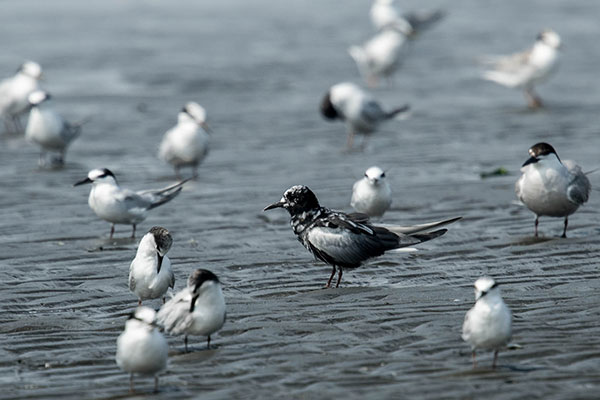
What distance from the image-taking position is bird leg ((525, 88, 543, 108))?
17.2 meters

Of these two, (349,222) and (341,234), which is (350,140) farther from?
(341,234)

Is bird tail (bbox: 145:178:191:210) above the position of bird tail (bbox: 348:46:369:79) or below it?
below

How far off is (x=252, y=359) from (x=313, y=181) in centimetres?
611

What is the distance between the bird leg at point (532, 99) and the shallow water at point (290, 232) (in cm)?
31

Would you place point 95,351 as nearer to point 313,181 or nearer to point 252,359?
point 252,359

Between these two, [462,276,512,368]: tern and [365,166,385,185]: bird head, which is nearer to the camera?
[462,276,512,368]: tern

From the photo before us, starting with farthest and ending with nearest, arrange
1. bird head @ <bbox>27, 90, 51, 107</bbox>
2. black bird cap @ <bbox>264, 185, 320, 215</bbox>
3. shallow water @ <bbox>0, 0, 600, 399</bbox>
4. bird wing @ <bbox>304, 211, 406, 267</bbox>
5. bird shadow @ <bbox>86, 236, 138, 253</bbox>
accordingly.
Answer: bird head @ <bbox>27, 90, 51, 107</bbox> < bird shadow @ <bbox>86, 236, 138, 253</bbox> < black bird cap @ <bbox>264, 185, 320, 215</bbox> < bird wing @ <bbox>304, 211, 406, 267</bbox> < shallow water @ <bbox>0, 0, 600, 399</bbox>

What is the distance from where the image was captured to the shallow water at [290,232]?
6250 millimetres

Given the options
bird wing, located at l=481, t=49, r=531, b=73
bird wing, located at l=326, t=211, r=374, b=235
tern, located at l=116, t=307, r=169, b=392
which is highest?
bird wing, located at l=481, t=49, r=531, b=73

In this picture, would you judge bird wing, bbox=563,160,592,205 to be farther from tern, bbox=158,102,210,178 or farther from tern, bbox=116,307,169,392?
tern, bbox=158,102,210,178

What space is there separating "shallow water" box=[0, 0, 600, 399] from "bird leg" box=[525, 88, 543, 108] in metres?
0.31

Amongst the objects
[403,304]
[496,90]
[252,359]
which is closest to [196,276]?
[252,359]

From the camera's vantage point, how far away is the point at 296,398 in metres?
5.78

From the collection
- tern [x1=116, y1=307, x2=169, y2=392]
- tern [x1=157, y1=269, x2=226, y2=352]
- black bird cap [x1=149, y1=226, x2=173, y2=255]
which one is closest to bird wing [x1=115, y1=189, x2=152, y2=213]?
black bird cap [x1=149, y1=226, x2=173, y2=255]
